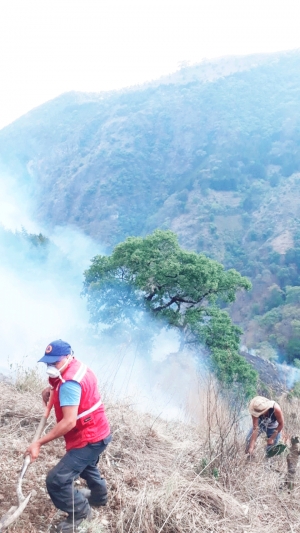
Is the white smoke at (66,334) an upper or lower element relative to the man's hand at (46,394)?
lower

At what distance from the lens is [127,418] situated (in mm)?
4387

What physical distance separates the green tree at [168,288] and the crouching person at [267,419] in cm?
841

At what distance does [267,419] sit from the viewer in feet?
13.9

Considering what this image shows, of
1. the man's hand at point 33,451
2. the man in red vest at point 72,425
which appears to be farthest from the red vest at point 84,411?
the man's hand at point 33,451

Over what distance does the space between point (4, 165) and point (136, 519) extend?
79.4 meters

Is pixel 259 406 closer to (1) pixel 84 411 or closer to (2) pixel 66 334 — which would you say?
(1) pixel 84 411

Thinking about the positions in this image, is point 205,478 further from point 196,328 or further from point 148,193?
point 148,193

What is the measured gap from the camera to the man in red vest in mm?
2400

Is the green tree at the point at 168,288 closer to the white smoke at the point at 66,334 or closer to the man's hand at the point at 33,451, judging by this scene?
the white smoke at the point at 66,334

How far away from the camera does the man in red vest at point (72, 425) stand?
2.40 m

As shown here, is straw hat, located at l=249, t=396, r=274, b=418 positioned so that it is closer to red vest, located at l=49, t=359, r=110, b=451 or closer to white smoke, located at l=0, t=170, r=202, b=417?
white smoke, located at l=0, t=170, r=202, b=417

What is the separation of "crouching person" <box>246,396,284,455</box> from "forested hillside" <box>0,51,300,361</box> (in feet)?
73.0

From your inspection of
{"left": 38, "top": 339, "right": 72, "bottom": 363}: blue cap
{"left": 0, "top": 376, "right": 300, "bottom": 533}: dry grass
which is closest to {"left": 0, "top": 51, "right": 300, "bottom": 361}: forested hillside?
{"left": 0, "top": 376, "right": 300, "bottom": 533}: dry grass

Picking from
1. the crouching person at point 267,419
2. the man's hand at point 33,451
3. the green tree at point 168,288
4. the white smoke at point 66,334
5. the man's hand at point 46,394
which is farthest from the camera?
the green tree at point 168,288
